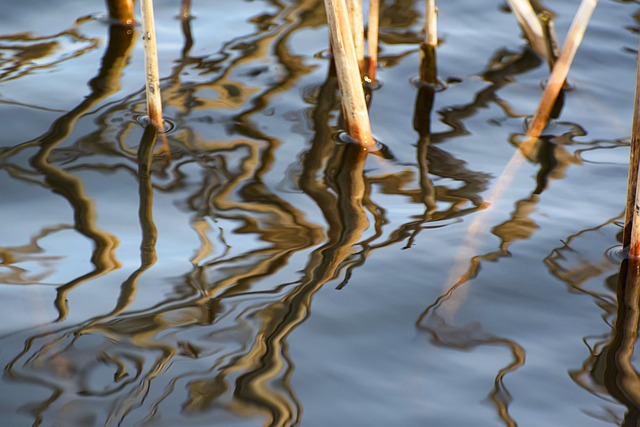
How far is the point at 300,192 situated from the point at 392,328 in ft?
2.12

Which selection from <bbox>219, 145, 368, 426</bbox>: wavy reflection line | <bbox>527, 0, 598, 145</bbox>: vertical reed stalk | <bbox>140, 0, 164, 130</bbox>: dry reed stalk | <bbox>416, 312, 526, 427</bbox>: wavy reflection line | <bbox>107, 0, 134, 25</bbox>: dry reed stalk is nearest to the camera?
<bbox>219, 145, 368, 426</bbox>: wavy reflection line

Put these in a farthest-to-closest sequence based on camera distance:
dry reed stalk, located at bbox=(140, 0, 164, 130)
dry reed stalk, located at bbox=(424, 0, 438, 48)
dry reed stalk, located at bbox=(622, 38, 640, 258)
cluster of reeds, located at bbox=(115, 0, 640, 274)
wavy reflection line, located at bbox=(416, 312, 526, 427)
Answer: dry reed stalk, located at bbox=(424, 0, 438, 48) < dry reed stalk, located at bbox=(140, 0, 164, 130) < cluster of reeds, located at bbox=(115, 0, 640, 274) < dry reed stalk, located at bbox=(622, 38, 640, 258) < wavy reflection line, located at bbox=(416, 312, 526, 427)

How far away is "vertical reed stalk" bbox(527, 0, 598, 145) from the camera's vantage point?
2.46m

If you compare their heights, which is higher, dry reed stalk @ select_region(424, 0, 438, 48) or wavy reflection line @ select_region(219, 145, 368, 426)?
dry reed stalk @ select_region(424, 0, 438, 48)

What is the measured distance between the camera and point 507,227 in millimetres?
2209

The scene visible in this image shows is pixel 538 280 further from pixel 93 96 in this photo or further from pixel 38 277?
pixel 93 96

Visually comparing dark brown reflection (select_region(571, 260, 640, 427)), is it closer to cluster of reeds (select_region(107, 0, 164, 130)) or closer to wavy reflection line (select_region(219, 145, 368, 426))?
wavy reflection line (select_region(219, 145, 368, 426))

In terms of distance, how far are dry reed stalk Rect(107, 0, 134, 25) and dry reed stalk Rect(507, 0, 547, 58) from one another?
1.61m

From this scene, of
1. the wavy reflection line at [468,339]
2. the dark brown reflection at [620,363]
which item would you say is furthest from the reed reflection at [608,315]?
the wavy reflection line at [468,339]

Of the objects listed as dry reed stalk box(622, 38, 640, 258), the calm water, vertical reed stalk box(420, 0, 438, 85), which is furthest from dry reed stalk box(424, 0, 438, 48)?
dry reed stalk box(622, 38, 640, 258)

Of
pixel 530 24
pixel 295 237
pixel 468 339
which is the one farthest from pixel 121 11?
pixel 468 339

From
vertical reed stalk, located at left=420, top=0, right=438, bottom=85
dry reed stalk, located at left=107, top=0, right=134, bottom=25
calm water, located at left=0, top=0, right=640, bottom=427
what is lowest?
calm water, located at left=0, top=0, right=640, bottom=427

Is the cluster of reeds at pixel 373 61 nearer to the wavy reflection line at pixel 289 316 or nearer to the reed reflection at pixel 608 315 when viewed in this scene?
the reed reflection at pixel 608 315

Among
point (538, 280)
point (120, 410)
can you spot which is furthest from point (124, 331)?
point (538, 280)
